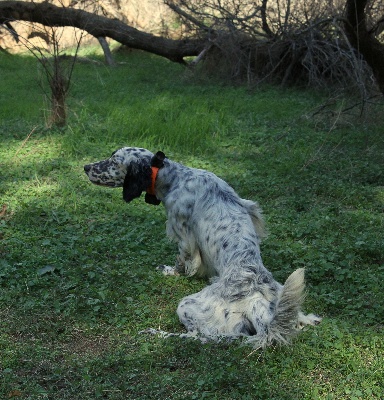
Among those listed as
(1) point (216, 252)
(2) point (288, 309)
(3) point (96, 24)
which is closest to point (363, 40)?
(1) point (216, 252)

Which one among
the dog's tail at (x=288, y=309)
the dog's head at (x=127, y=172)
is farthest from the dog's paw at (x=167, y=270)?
the dog's tail at (x=288, y=309)

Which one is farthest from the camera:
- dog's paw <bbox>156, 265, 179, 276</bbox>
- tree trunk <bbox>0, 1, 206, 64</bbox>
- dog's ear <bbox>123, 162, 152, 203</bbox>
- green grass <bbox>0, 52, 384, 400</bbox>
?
tree trunk <bbox>0, 1, 206, 64</bbox>

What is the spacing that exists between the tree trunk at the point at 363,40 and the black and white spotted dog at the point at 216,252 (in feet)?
16.2

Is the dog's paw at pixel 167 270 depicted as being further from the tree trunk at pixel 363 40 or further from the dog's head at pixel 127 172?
the tree trunk at pixel 363 40

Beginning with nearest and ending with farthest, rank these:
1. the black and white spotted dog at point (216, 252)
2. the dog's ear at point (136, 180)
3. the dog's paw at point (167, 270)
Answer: the black and white spotted dog at point (216, 252) < the dog's ear at point (136, 180) < the dog's paw at point (167, 270)

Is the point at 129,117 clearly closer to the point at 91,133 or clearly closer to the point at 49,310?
the point at 91,133

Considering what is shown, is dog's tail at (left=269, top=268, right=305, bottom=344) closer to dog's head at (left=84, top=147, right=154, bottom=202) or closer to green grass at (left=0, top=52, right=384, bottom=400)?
green grass at (left=0, top=52, right=384, bottom=400)

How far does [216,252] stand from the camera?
201 inches

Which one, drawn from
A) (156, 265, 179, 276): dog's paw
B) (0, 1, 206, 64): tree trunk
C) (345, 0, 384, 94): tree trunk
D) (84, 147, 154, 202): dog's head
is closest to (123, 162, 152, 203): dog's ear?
(84, 147, 154, 202): dog's head

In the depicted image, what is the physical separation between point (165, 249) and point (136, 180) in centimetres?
94

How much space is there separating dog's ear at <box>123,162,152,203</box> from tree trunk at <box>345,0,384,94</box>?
500cm

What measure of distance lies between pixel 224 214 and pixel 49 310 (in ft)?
4.81

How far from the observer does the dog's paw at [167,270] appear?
230 inches

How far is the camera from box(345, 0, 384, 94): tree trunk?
9.55 meters
